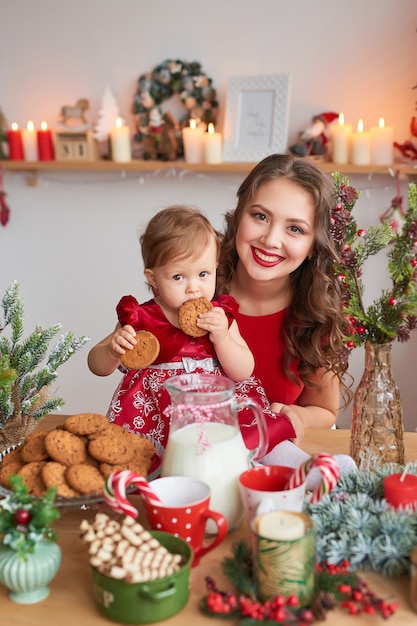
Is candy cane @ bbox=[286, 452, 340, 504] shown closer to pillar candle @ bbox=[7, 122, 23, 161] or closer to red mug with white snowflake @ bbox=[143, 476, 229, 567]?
red mug with white snowflake @ bbox=[143, 476, 229, 567]

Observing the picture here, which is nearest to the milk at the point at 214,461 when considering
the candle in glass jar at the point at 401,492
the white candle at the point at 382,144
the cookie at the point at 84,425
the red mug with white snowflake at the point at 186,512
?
the red mug with white snowflake at the point at 186,512

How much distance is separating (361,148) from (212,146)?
0.70m

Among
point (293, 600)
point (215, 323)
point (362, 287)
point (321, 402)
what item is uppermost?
point (362, 287)

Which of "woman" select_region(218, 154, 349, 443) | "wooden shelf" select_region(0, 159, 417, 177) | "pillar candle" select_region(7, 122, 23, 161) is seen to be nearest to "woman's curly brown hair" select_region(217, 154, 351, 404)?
"woman" select_region(218, 154, 349, 443)

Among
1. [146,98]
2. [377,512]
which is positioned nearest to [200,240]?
[377,512]

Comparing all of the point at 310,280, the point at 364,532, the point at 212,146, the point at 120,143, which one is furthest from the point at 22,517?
the point at 120,143

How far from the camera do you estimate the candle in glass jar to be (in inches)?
42.1

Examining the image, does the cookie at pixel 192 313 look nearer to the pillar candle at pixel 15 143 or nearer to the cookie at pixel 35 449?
the cookie at pixel 35 449

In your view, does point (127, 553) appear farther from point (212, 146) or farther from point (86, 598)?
point (212, 146)

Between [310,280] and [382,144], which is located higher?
[382,144]

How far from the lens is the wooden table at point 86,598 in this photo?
899 millimetres

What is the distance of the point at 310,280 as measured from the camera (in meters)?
1.79

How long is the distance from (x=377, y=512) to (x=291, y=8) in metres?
2.85

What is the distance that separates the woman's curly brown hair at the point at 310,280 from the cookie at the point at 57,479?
73cm
